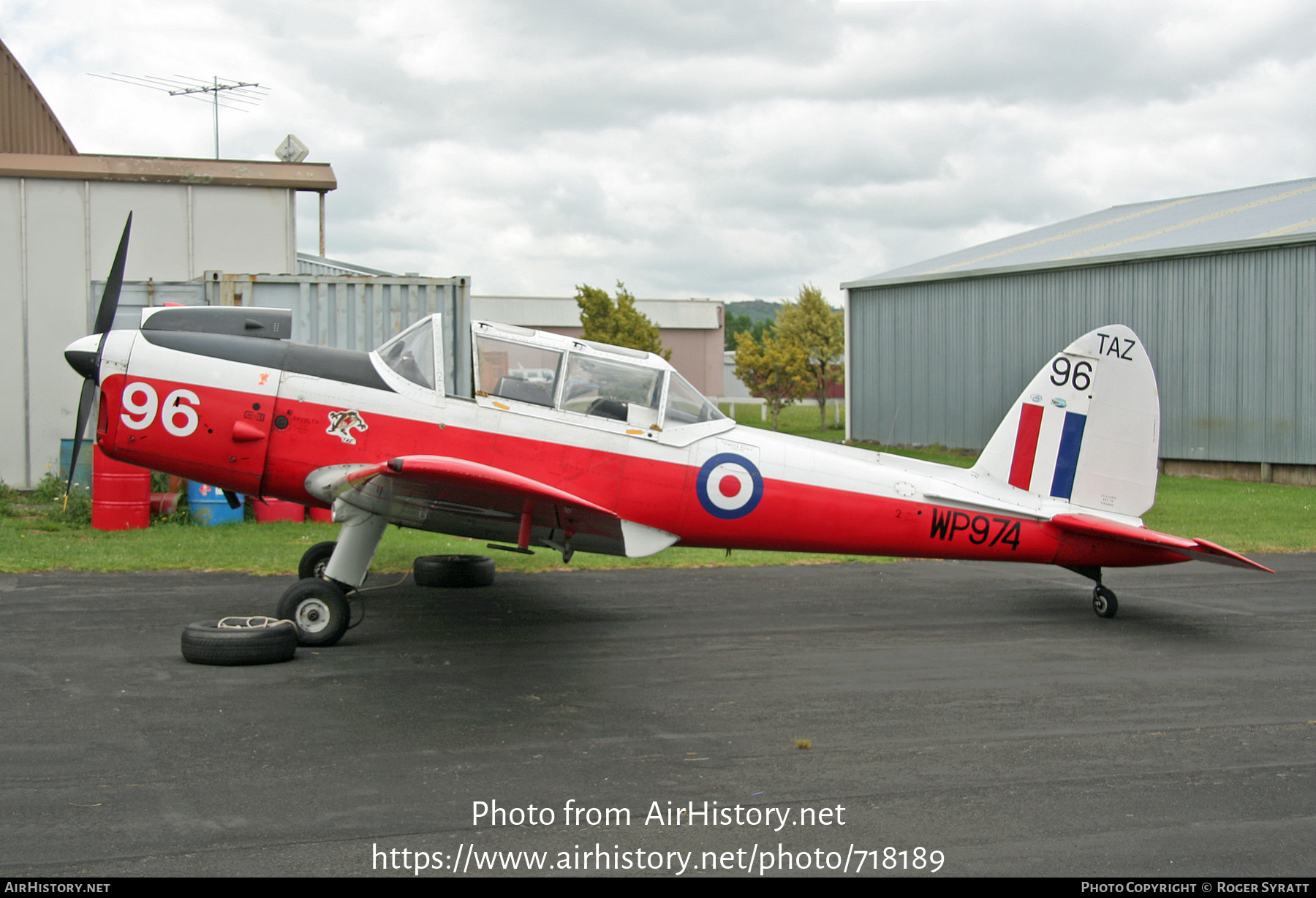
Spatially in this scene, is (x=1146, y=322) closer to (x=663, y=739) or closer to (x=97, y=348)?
(x=663, y=739)

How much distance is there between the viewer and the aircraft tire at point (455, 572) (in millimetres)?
9406

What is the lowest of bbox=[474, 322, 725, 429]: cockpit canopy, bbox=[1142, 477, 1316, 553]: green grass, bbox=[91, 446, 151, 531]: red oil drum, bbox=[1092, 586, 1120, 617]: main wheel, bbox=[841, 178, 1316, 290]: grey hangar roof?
bbox=[1092, 586, 1120, 617]: main wheel

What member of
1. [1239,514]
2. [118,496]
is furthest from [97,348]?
[1239,514]

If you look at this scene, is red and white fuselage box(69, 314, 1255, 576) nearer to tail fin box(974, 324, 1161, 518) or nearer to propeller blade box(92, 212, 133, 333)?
tail fin box(974, 324, 1161, 518)

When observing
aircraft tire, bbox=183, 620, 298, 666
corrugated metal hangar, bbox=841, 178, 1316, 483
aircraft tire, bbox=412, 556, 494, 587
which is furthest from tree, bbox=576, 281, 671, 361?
aircraft tire, bbox=183, 620, 298, 666

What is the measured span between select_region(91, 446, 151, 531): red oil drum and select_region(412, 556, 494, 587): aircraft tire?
4723 mm

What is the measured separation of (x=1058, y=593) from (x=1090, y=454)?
1816 mm

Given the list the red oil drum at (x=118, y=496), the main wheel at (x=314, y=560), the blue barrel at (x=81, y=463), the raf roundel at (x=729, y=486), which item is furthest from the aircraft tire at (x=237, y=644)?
the blue barrel at (x=81, y=463)

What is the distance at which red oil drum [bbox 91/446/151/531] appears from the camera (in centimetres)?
1174

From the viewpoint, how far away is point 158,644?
6.90 m

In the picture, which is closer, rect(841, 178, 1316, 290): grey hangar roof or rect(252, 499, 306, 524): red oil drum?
rect(252, 499, 306, 524): red oil drum

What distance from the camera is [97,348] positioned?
709 centimetres

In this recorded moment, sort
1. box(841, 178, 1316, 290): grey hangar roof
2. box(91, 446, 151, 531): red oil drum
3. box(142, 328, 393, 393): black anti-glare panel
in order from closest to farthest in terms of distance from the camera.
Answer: box(142, 328, 393, 393): black anti-glare panel → box(91, 446, 151, 531): red oil drum → box(841, 178, 1316, 290): grey hangar roof

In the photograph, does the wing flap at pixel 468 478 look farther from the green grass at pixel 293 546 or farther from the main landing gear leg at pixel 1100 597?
the main landing gear leg at pixel 1100 597
